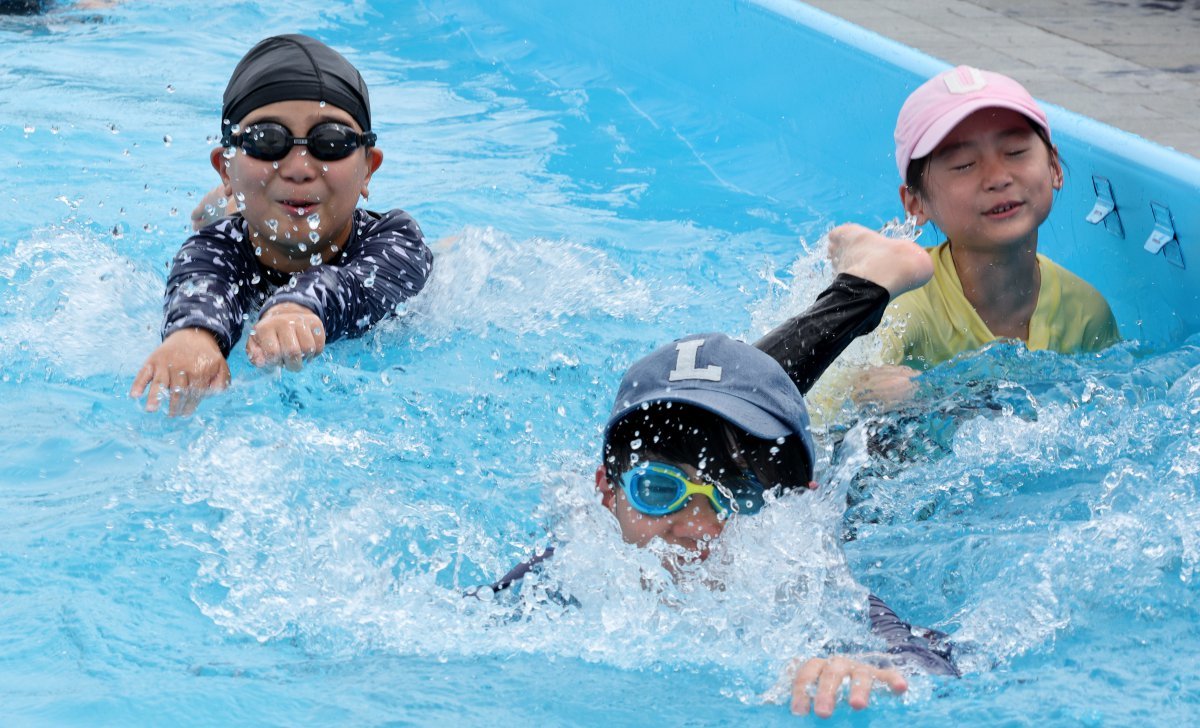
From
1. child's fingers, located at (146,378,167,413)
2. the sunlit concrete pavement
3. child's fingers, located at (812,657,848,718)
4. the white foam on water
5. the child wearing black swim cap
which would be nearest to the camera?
child's fingers, located at (812,657,848,718)

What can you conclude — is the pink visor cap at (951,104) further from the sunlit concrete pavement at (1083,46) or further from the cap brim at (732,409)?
the sunlit concrete pavement at (1083,46)

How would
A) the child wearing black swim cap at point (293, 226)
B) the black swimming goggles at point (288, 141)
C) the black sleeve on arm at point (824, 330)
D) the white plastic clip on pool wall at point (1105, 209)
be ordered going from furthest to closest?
the white plastic clip on pool wall at point (1105, 209) → the black swimming goggles at point (288, 141) → the child wearing black swim cap at point (293, 226) → the black sleeve on arm at point (824, 330)

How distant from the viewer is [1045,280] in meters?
3.43

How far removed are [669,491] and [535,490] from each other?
83 centimetres

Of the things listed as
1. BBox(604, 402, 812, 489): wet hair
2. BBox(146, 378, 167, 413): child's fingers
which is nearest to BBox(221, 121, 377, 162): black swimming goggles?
BBox(146, 378, 167, 413): child's fingers

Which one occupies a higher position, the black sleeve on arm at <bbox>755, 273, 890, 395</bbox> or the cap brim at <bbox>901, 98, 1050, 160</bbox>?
the cap brim at <bbox>901, 98, 1050, 160</bbox>

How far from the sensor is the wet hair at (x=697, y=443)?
233cm

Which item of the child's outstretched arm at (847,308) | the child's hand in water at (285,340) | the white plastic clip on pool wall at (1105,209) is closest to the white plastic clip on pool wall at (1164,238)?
the white plastic clip on pool wall at (1105,209)

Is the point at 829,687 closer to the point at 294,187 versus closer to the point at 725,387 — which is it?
the point at 725,387

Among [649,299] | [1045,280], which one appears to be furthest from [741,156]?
[1045,280]

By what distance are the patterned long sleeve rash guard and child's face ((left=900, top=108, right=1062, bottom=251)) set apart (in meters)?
1.49

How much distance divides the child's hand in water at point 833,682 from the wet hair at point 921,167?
160 cm

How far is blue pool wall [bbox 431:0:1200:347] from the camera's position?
3.80 m

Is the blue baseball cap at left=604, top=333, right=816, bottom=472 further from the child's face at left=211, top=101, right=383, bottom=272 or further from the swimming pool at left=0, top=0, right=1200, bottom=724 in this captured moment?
the child's face at left=211, top=101, right=383, bottom=272
